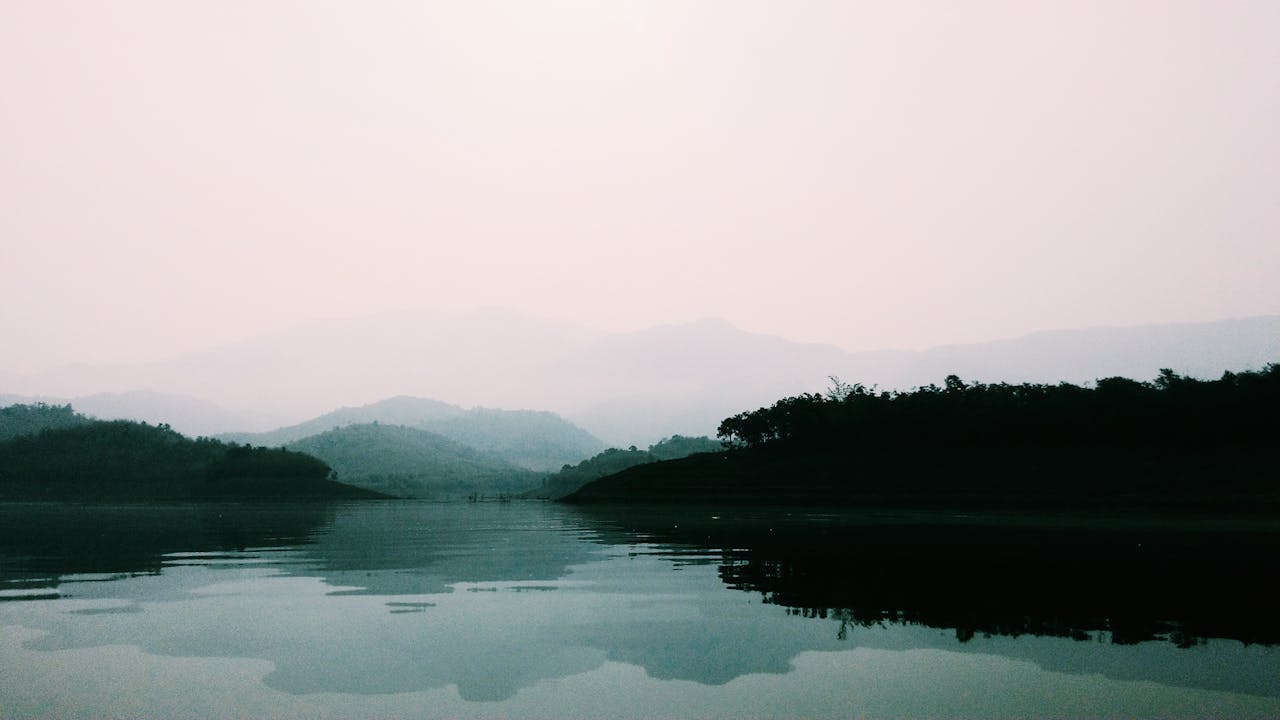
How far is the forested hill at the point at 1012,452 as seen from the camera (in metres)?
117

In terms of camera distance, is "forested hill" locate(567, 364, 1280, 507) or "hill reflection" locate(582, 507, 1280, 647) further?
"forested hill" locate(567, 364, 1280, 507)

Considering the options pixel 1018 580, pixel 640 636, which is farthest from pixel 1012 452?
pixel 640 636

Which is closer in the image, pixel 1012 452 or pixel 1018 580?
pixel 1018 580

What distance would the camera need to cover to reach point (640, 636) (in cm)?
1802

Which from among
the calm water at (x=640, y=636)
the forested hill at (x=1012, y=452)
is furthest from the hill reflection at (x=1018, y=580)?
the forested hill at (x=1012, y=452)

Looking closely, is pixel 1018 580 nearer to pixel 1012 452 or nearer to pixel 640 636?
pixel 640 636

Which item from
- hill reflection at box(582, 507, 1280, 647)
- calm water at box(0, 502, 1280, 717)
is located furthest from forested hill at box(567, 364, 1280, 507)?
calm water at box(0, 502, 1280, 717)

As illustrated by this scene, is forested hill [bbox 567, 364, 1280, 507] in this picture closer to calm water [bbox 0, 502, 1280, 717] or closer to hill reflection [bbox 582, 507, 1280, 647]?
hill reflection [bbox 582, 507, 1280, 647]

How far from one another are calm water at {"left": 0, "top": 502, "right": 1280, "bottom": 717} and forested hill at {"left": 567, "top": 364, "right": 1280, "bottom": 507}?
9165cm

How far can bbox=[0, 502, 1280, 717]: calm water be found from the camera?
42.7 feet

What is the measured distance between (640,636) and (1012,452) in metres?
133

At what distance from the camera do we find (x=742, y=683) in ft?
46.2

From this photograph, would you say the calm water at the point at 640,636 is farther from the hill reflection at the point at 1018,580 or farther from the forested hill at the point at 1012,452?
the forested hill at the point at 1012,452

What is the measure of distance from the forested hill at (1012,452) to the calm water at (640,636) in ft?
301
